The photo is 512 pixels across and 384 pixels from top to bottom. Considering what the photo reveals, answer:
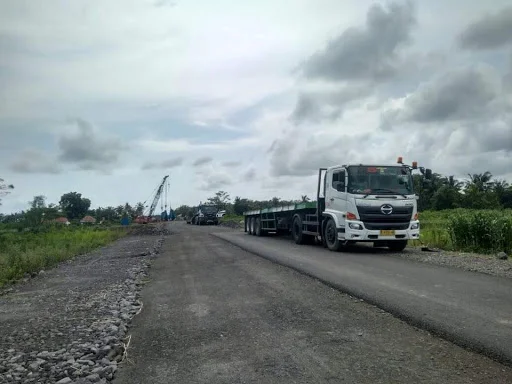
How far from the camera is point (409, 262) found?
12445mm

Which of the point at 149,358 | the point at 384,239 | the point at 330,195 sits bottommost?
the point at 149,358

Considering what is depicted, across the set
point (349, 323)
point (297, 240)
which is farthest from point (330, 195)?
point (349, 323)

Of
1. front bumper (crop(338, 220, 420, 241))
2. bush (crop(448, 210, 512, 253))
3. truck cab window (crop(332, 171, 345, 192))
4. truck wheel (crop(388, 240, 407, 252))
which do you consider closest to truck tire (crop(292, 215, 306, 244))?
truck cab window (crop(332, 171, 345, 192))

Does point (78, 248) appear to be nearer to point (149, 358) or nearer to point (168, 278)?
point (168, 278)

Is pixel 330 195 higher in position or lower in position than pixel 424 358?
higher

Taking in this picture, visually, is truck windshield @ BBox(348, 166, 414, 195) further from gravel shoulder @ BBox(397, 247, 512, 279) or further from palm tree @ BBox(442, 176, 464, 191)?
palm tree @ BBox(442, 176, 464, 191)

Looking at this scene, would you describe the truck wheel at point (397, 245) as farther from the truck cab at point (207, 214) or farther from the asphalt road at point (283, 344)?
the truck cab at point (207, 214)

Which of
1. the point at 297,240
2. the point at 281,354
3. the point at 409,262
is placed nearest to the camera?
the point at 281,354

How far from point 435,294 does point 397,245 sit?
8.32m

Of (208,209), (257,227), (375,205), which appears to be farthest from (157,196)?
(375,205)

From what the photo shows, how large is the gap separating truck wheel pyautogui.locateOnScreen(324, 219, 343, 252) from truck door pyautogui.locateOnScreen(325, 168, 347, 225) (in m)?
0.46

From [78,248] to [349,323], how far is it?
67.1ft

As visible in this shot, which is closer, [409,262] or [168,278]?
[168,278]

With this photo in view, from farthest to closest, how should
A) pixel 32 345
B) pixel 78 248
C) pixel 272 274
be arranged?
pixel 78 248, pixel 272 274, pixel 32 345
